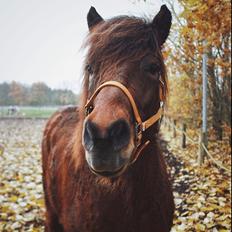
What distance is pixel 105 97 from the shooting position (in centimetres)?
163

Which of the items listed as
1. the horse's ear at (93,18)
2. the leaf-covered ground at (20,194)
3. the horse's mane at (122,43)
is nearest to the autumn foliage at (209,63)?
the horse's ear at (93,18)

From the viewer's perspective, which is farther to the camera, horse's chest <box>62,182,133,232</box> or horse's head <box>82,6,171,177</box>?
horse's chest <box>62,182,133,232</box>

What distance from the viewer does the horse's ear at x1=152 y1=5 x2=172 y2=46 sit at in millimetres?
2100

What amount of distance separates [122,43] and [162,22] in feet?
1.63

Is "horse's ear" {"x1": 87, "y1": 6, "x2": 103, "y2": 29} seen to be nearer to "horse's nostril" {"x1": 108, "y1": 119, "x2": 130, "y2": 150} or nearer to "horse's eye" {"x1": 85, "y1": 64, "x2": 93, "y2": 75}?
"horse's eye" {"x1": 85, "y1": 64, "x2": 93, "y2": 75}

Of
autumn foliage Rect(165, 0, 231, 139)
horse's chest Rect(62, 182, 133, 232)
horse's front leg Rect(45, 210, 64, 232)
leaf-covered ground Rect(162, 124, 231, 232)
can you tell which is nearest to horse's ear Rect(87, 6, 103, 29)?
horse's chest Rect(62, 182, 133, 232)

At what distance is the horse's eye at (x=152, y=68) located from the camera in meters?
1.87

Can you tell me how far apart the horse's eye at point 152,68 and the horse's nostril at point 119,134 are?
58cm

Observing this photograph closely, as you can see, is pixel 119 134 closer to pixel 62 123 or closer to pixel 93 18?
pixel 93 18

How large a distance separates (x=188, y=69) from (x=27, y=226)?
25.0ft

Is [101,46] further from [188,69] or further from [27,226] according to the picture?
[188,69]

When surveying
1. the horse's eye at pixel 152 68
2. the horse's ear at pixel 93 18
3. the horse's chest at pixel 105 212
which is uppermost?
the horse's ear at pixel 93 18

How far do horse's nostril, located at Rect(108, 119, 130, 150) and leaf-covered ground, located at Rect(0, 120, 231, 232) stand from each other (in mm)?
3004

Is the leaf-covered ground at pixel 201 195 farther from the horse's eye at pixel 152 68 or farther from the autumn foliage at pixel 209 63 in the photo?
the horse's eye at pixel 152 68
